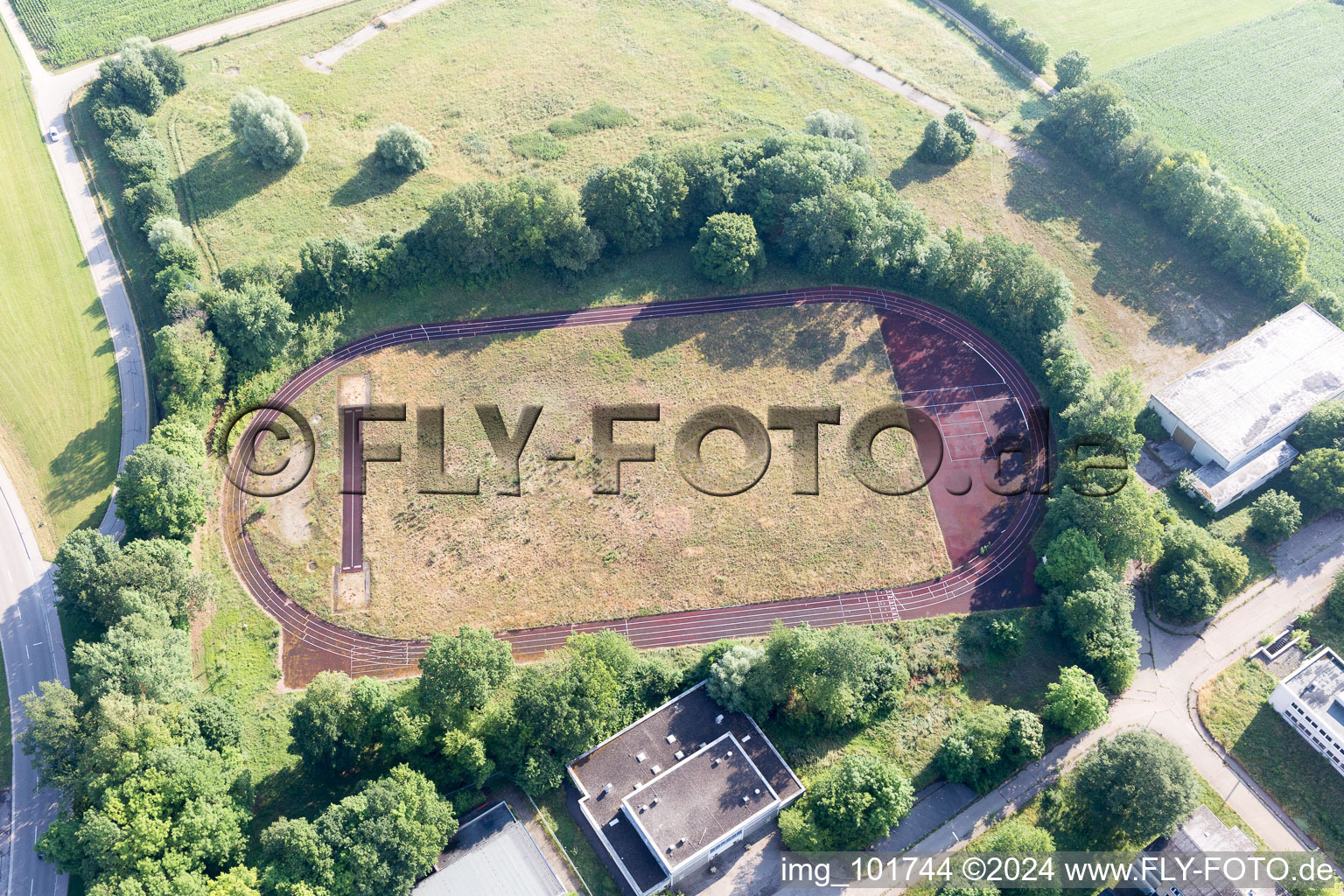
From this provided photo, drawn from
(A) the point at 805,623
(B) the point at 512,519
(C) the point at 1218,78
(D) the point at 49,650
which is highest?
(C) the point at 1218,78

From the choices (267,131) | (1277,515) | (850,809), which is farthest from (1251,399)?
(267,131)

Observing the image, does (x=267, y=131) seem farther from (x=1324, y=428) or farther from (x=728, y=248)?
(x=1324, y=428)

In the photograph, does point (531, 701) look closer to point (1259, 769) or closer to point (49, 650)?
point (49, 650)

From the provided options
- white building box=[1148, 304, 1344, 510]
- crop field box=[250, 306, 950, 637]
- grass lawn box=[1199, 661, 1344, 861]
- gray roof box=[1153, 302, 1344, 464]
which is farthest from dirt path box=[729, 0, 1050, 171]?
grass lawn box=[1199, 661, 1344, 861]

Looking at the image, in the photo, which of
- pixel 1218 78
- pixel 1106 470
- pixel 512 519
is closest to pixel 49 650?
pixel 512 519

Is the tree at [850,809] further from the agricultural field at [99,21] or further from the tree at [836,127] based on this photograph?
the agricultural field at [99,21]
